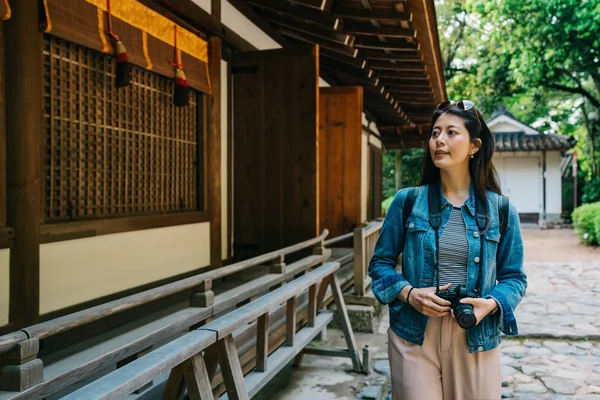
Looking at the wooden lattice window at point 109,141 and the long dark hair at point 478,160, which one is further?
the wooden lattice window at point 109,141

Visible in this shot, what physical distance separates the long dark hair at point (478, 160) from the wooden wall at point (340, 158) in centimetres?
620

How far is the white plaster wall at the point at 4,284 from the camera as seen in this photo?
123 inches

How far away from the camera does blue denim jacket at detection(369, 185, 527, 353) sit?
1.98 meters

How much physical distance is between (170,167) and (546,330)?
5455mm

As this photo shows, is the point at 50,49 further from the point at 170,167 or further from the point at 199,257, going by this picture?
the point at 199,257

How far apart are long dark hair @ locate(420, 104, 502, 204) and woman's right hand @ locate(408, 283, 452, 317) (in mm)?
475

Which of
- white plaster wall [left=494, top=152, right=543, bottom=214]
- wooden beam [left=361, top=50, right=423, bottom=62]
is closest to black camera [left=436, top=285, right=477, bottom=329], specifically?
wooden beam [left=361, top=50, right=423, bottom=62]

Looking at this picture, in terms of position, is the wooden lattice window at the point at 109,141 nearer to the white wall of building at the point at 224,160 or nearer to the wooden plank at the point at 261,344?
the white wall of building at the point at 224,160

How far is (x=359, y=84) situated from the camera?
9.25 metres

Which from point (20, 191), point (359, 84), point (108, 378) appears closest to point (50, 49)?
point (20, 191)

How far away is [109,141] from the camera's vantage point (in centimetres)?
403

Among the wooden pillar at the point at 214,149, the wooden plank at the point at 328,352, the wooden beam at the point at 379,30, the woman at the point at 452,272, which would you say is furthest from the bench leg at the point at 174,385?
the wooden beam at the point at 379,30

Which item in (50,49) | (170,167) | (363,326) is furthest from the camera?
(363,326)

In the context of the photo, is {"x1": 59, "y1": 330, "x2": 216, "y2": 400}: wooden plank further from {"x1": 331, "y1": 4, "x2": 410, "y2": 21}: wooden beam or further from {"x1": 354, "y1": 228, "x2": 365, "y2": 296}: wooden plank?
{"x1": 354, "y1": 228, "x2": 365, "y2": 296}: wooden plank
